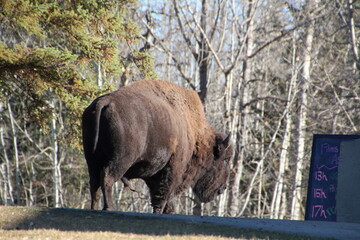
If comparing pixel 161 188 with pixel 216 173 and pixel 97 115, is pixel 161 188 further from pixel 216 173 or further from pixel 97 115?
pixel 97 115

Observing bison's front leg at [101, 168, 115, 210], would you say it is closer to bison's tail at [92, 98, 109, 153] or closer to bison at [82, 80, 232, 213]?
bison at [82, 80, 232, 213]

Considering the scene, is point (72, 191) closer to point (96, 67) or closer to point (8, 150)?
point (8, 150)

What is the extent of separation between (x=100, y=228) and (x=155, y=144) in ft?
7.59

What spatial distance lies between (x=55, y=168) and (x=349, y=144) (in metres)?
14.6

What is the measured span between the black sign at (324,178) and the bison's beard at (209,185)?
2.26 m

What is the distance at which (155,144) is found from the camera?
816cm

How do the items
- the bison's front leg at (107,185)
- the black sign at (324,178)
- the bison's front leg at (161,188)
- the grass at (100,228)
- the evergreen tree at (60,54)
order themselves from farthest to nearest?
1. the evergreen tree at (60,54)
2. the bison's front leg at (161,188)
3. the black sign at (324,178)
4. the bison's front leg at (107,185)
5. the grass at (100,228)

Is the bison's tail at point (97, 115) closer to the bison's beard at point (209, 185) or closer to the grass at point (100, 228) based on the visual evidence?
the grass at point (100, 228)

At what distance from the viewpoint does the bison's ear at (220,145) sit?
10.3m

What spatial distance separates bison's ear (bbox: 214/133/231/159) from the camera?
33.7ft

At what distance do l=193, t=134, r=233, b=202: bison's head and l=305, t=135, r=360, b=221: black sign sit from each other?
78.8 inches

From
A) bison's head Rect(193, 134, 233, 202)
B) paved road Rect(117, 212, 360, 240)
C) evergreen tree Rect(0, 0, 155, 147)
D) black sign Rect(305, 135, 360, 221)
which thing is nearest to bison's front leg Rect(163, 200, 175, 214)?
bison's head Rect(193, 134, 233, 202)

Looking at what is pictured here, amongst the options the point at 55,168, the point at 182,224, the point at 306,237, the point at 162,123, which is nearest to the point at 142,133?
the point at 162,123

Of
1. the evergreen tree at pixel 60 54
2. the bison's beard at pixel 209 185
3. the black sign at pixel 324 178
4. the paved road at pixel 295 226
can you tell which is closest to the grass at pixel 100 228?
the paved road at pixel 295 226
